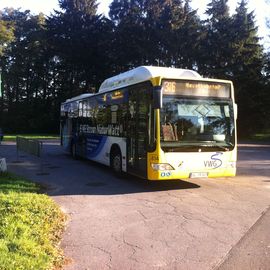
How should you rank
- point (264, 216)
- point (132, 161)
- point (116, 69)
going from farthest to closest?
point (116, 69)
point (132, 161)
point (264, 216)

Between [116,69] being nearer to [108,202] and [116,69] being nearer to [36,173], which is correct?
[36,173]

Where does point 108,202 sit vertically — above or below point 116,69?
below

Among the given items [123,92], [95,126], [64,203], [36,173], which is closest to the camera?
[64,203]

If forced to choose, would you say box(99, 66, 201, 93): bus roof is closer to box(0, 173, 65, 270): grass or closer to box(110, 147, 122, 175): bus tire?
box(110, 147, 122, 175): bus tire

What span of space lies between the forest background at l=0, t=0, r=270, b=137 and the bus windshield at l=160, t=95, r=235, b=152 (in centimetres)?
3580

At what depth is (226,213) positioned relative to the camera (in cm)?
905

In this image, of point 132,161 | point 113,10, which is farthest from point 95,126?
point 113,10

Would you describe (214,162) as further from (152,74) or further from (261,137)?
(261,137)

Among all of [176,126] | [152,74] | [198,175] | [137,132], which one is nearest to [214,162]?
[198,175]

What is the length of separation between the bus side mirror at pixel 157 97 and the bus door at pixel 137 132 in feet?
2.78

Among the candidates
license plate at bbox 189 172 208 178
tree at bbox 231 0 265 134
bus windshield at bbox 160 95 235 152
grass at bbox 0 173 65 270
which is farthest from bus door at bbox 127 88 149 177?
tree at bbox 231 0 265 134

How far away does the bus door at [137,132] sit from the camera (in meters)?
12.0

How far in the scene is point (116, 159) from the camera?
1430cm

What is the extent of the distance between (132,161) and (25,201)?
4.47 metres
